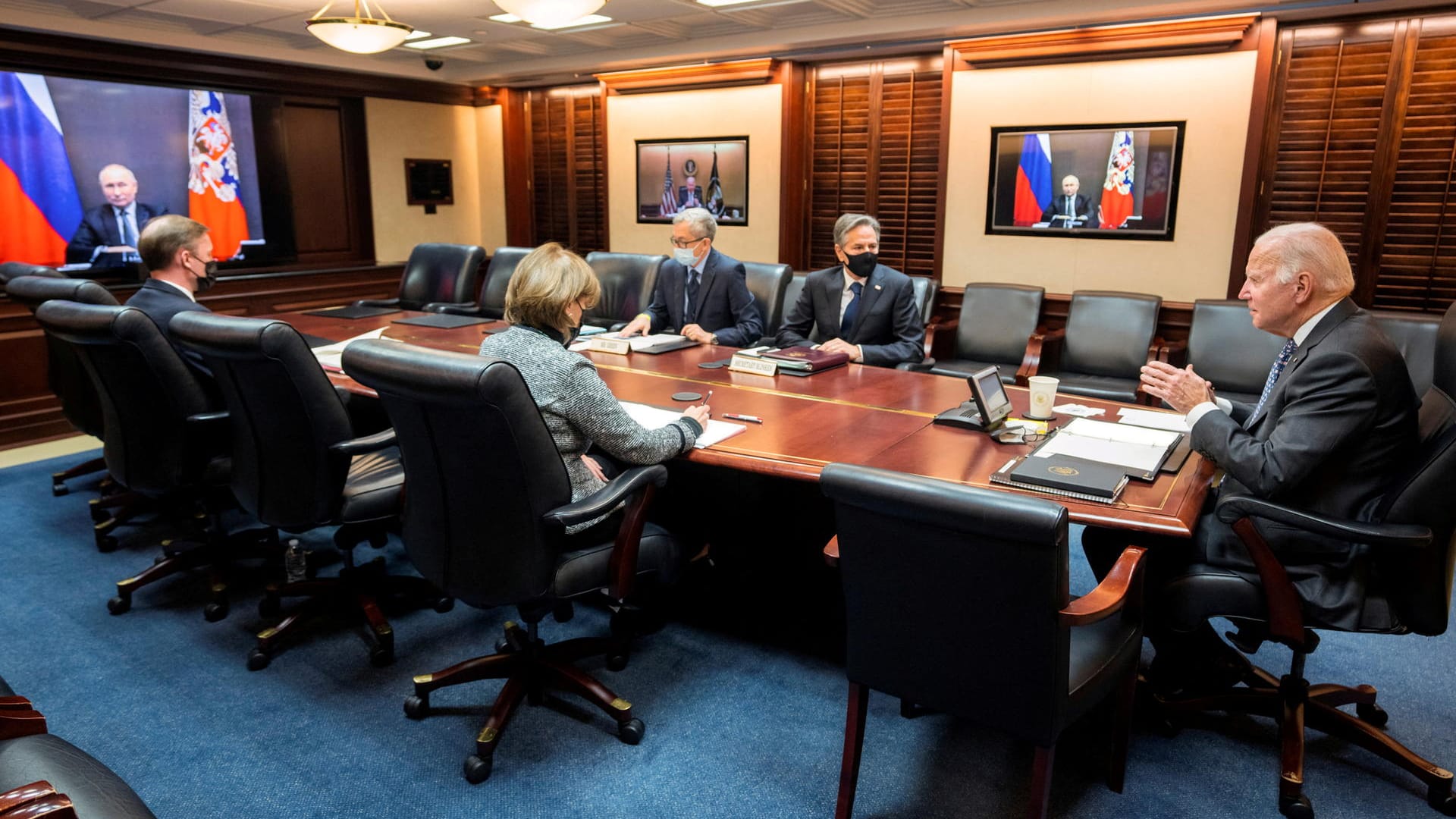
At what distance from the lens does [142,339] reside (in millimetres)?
2570

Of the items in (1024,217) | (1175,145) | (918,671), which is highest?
(1175,145)

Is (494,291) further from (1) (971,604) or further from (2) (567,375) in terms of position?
(1) (971,604)

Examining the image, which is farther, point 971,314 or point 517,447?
point 971,314

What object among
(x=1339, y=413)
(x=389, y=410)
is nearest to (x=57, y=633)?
(x=389, y=410)

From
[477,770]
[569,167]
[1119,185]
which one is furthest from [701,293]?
[569,167]

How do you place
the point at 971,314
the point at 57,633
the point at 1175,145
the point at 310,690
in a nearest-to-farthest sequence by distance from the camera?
the point at 310,690
the point at 57,633
the point at 1175,145
the point at 971,314

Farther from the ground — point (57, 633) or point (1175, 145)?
point (1175, 145)

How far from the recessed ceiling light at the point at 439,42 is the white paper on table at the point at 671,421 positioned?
437 cm

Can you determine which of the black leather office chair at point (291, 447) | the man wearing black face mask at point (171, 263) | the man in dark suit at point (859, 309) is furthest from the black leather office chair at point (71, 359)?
the man in dark suit at point (859, 309)

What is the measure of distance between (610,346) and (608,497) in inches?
68.1

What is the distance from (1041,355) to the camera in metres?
4.81

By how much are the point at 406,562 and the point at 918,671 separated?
232 centimetres

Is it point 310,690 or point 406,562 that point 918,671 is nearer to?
point 310,690

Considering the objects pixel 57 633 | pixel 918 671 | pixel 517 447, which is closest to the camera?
pixel 918 671
